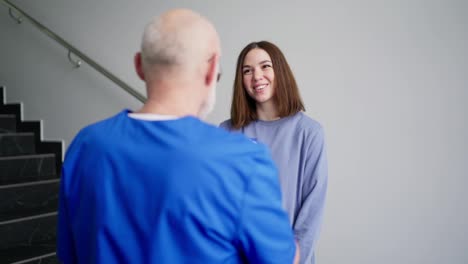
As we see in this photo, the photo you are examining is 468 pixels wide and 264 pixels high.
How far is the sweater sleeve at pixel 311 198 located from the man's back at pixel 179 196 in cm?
73

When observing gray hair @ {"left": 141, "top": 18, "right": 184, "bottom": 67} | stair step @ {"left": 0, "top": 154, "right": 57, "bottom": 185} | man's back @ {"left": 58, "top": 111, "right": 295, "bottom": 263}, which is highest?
gray hair @ {"left": 141, "top": 18, "right": 184, "bottom": 67}

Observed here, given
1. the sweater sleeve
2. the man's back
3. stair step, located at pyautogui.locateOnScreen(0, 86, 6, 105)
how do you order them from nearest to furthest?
the man's back, the sweater sleeve, stair step, located at pyautogui.locateOnScreen(0, 86, 6, 105)

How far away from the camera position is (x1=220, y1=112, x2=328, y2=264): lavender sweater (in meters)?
1.60

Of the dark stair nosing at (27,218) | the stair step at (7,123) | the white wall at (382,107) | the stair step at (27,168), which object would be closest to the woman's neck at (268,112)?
the white wall at (382,107)

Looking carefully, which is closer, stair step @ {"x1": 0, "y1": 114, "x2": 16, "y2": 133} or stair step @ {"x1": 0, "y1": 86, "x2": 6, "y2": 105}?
stair step @ {"x1": 0, "y1": 114, "x2": 16, "y2": 133}

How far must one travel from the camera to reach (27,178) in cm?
345

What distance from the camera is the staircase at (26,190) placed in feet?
9.11

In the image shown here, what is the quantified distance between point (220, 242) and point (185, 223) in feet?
0.25

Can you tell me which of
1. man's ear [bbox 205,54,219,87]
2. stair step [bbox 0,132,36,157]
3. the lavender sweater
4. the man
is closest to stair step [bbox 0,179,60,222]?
stair step [bbox 0,132,36,157]

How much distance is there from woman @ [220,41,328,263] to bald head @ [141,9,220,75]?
32.6 inches

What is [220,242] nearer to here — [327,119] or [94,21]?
[327,119]

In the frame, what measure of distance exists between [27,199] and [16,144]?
0.70 metres

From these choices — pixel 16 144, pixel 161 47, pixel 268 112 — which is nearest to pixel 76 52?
pixel 16 144

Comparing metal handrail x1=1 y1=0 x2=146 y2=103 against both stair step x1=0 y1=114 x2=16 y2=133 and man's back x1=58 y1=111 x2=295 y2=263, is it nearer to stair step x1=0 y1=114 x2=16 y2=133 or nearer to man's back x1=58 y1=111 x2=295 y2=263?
stair step x1=0 y1=114 x2=16 y2=133
